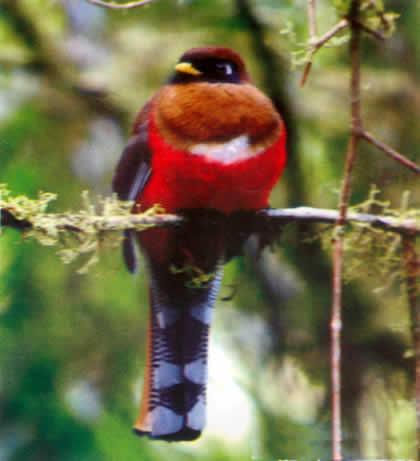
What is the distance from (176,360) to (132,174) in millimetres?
331

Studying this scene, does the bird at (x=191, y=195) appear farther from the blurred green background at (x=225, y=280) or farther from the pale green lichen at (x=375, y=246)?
the pale green lichen at (x=375, y=246)

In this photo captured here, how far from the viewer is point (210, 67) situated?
101cm

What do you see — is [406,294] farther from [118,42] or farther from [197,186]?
[118,42]

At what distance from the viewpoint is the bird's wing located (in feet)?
3.23

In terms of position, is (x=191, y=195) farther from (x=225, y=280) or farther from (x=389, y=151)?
(x=389, y=151)

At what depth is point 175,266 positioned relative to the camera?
1011mm

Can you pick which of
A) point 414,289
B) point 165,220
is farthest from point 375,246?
point 165,220

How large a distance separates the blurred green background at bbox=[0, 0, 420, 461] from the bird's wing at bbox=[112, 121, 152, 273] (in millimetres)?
21

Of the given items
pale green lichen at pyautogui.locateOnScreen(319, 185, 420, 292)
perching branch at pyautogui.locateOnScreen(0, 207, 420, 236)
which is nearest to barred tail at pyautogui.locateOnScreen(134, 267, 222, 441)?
perching branch at pyautogui.locateOnScreen(0, 207, 420, 236)

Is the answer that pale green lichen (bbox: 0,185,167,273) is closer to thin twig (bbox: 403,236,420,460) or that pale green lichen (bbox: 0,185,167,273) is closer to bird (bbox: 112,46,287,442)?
bird (bbox: 112,46,287,442)

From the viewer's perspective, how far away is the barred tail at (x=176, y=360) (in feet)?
3.24

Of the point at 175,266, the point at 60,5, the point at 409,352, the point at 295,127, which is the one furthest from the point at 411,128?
the point at 60,5

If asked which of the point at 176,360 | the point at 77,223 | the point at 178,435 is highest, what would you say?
the point at 77,223

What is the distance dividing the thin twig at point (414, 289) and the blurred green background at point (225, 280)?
2 cm
